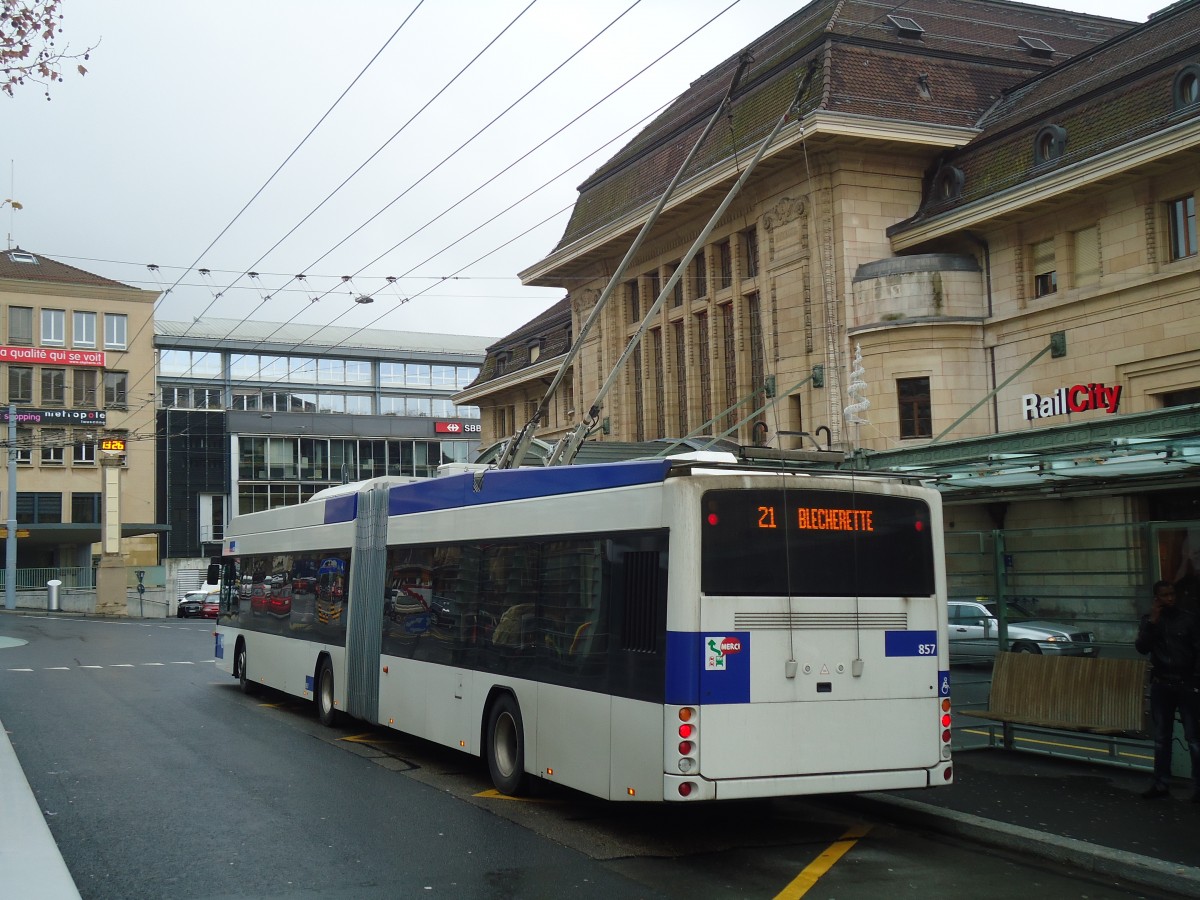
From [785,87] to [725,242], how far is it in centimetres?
569

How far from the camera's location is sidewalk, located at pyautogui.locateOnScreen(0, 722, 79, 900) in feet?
26.3

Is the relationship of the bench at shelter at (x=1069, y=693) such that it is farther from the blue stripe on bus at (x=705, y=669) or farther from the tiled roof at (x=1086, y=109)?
the tiled roof at (x=1086, y=109)

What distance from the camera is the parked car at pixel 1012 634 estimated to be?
13078 millimetres

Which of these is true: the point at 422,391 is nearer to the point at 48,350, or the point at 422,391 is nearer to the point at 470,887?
the point at 48,350

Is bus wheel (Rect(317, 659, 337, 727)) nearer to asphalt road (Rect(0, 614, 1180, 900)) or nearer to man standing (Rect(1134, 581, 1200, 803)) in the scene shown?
asphalt road (Rect(0, 614, 1180, 900))

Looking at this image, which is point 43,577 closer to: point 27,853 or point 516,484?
point 516,484

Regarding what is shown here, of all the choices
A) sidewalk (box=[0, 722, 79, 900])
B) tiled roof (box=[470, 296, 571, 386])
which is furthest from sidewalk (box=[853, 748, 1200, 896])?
tiled roof (box=[470, 296, 571, 386])

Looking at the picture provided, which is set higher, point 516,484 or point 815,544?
point 516,484

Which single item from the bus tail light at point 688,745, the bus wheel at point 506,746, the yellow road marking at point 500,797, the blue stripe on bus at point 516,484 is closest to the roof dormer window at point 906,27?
the blue stripe on bus at point 516,484

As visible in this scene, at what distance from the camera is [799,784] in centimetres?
944

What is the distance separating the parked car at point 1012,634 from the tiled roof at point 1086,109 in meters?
12.9

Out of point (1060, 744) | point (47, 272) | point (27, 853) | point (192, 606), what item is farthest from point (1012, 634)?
point (47, 272)

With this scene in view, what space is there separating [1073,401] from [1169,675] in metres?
15.9

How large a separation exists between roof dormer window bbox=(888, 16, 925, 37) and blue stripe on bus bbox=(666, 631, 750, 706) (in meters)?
27.7
